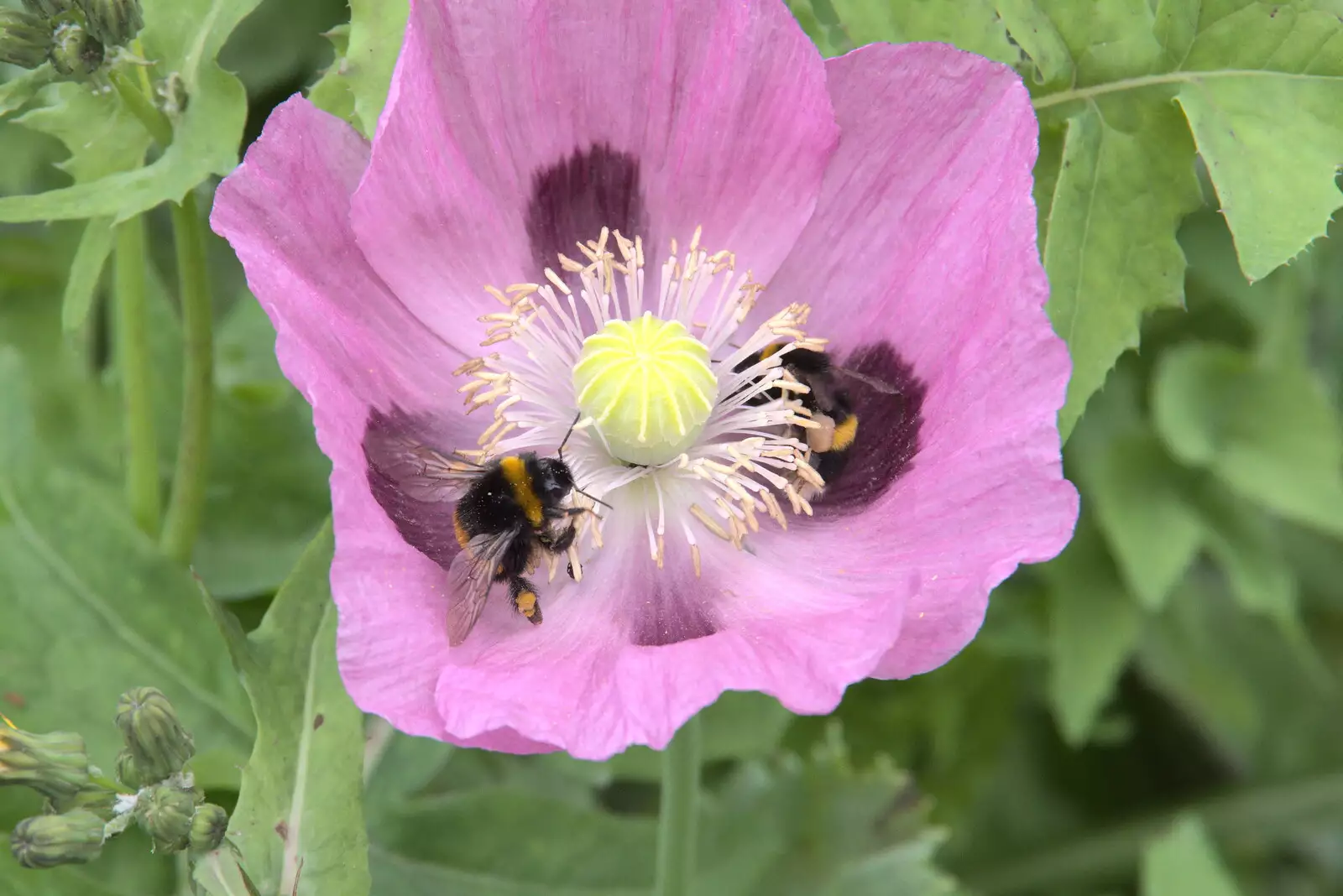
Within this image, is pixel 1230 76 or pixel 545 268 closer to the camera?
pixel 1230 76

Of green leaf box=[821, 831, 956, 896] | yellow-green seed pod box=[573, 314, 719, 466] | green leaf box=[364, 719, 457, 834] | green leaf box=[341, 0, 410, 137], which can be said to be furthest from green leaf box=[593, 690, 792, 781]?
green leaf box=[341, 0, 410, 137]

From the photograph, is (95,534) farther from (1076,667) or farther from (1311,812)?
(1311,812)

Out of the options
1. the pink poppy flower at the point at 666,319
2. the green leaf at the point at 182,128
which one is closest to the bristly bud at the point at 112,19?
the green leaf at the point at 182,128

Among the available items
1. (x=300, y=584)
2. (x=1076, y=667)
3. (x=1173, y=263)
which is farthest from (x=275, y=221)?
(x=1076, y=667)

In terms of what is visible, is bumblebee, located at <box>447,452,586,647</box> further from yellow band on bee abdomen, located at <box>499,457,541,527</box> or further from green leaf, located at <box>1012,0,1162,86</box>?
green leaf, located at <box>1012,0,1162,86</box>

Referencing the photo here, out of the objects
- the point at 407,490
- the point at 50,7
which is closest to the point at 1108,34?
the point at 407,490

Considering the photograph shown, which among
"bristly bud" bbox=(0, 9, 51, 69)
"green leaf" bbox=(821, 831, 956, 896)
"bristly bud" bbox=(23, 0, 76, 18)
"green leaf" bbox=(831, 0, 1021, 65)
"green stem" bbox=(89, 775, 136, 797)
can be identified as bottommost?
"green leaf" bbox=(821, 831, 956, 896)

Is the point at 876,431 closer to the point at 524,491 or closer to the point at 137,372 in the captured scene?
the point at 524,491
